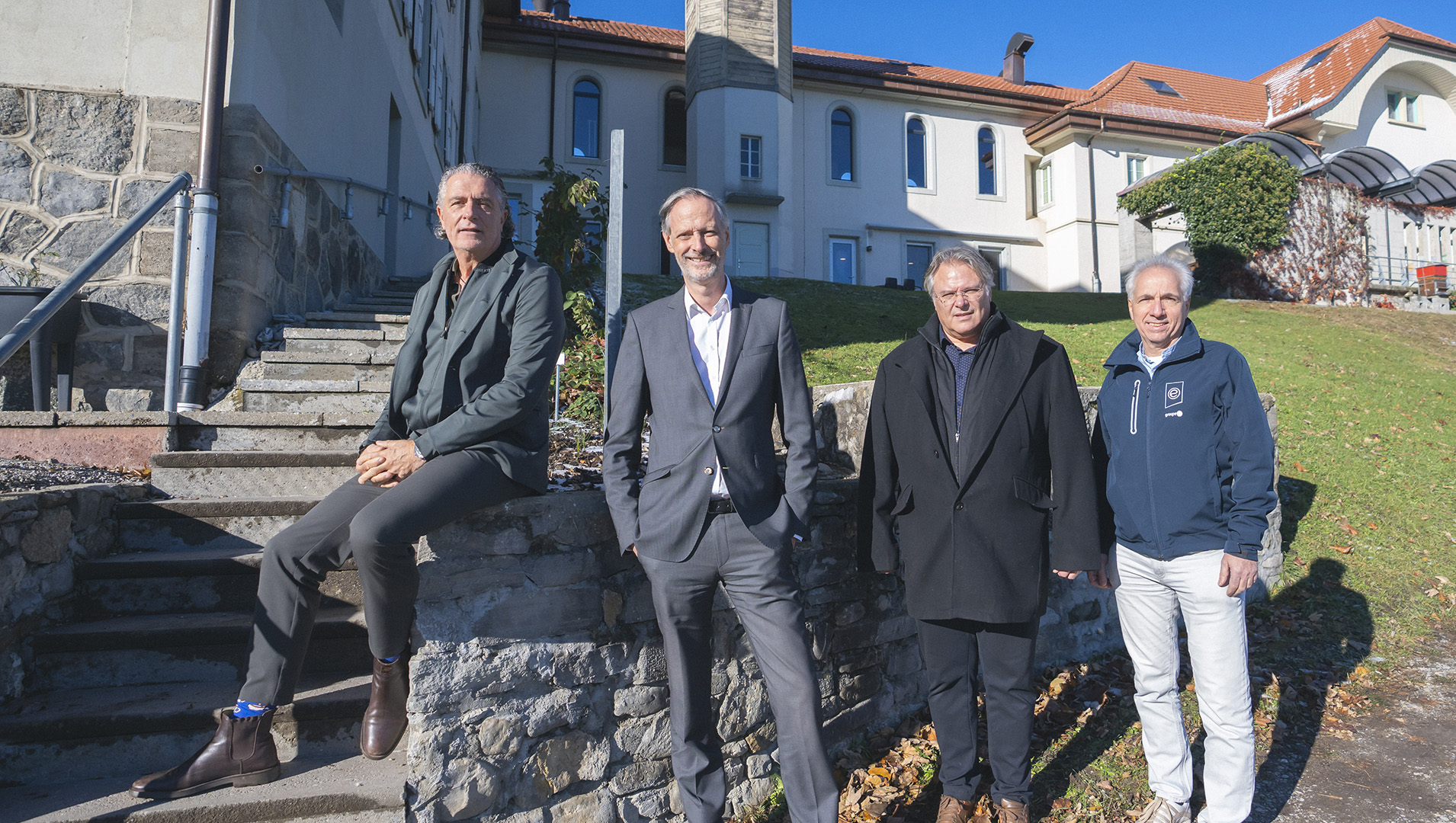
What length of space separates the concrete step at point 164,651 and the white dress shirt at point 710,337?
159 cm

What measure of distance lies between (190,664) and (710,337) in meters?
2.19

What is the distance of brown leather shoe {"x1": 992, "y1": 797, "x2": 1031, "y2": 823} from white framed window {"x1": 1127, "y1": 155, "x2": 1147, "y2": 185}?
2368 cm

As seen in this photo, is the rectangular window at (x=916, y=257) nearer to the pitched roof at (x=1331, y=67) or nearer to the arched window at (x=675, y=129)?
the arched window at (x=675, y=129)

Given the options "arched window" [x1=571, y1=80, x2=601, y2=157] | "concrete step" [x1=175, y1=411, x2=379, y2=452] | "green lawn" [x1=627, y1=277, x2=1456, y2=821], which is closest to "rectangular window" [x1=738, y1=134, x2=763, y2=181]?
"arched window" [x1=571, y1=80, x2=601, y2=157]

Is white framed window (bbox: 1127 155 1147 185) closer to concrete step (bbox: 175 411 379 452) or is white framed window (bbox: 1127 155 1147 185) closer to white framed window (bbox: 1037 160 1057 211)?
white framed window (bbox: 1037 160 1057 211)

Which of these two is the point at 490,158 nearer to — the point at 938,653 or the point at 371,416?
the point at 371,416

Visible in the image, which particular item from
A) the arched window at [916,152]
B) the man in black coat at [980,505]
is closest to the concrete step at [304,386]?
the man in black coat at [980,505]

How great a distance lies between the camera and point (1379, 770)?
3.34 meters

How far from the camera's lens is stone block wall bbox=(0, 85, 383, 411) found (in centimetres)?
479

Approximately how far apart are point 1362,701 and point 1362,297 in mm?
18073

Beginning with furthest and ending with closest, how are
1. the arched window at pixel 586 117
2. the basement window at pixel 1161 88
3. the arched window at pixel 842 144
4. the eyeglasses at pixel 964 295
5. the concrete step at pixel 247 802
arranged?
the basement window at pixel 1161 88
the arched window at pixel 842 144
the arched window at pixel 586 117
the eyeglasses at pixel 964 295
the concrete step at pixel 247 802

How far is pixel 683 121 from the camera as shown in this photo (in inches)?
841

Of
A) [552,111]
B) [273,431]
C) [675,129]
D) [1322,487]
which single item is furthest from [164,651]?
[675,129]

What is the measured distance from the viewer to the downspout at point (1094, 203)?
2186cm
